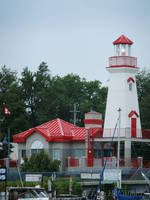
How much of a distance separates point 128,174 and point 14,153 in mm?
21214

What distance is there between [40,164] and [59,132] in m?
6.46

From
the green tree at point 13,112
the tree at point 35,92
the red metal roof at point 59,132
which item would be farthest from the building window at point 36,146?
the tree at point 35,92

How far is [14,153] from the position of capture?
100125mm

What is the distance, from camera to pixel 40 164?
8238 centimetres

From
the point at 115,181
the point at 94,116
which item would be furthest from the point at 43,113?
the point at 115,181

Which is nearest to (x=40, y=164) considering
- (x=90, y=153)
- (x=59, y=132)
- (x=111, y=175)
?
(x=90, y=153)

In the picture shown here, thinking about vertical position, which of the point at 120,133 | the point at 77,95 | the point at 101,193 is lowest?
the point at 101,193

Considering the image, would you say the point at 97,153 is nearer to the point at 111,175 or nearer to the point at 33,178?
the point at 111,175

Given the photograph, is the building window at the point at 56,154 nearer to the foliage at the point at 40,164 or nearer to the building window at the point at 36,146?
the building window at the point at 36,146

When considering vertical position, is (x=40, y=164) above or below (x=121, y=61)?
below

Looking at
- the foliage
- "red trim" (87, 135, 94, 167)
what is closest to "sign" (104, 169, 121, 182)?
the foliage

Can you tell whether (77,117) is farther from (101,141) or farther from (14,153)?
(101,141)

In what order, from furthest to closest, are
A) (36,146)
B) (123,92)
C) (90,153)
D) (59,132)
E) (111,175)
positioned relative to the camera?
(36,146), (59,132), (123,92), (90,153), (111,175)

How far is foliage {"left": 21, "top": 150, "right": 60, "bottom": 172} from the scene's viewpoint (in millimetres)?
82375
